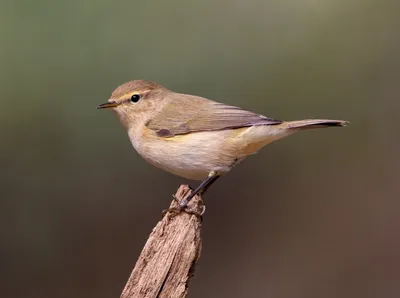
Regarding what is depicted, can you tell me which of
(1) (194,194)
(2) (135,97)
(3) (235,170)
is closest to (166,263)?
(1) (194,194)

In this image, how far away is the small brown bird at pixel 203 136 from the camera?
113 inches

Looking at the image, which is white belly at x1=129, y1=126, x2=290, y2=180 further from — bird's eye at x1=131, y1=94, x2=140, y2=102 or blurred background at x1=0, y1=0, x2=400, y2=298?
blurred background at x1=0, y1=0, x2=400, y2=298

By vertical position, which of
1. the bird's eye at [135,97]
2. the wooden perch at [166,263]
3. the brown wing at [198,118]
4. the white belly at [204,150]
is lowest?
the wooden perch at [166,263]

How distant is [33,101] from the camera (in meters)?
4.04

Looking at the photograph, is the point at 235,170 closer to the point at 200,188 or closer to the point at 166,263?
the point at 200,188

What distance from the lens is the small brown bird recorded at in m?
2.88

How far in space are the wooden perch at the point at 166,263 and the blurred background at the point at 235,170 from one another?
1.54m

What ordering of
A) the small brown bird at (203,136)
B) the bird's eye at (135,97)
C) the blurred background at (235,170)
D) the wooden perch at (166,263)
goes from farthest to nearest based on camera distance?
the blurred background at (235,170) < the bird's eye at (135,97) < the small brown bird at (203,136) < the wooden perch at (166,263)

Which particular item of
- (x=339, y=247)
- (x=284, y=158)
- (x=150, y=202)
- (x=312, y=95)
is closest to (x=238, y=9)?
(x=312, y=95)

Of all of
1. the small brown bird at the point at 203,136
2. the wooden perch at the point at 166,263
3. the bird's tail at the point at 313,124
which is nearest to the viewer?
the wooden perch at the point at 166,263

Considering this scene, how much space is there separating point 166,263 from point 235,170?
6.60 feet

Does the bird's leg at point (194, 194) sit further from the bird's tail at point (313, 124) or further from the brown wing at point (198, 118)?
the bird's tail at point (313, 124)

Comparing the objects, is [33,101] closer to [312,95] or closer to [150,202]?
[150,202]

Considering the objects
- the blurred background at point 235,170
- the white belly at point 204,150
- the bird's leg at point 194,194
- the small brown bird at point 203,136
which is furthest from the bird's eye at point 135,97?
the blurred background at point 235,170
